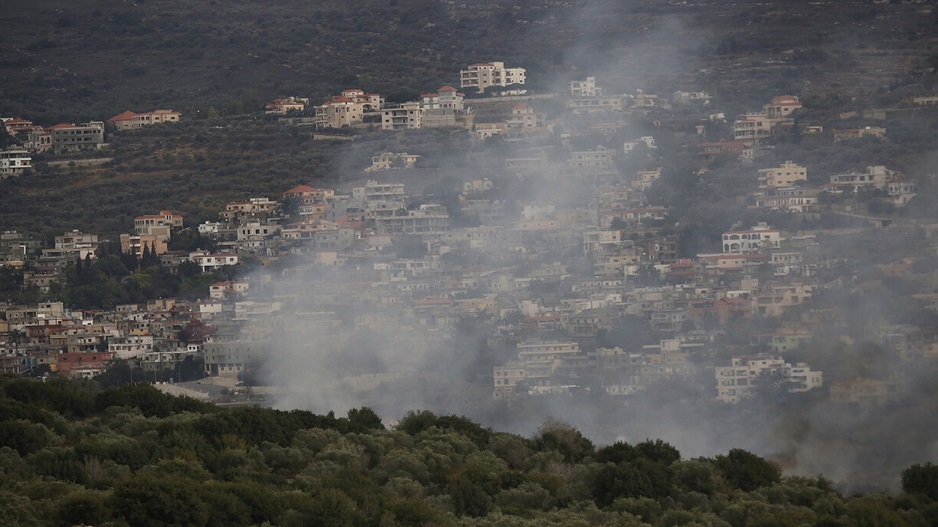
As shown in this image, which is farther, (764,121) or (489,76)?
(489,76)

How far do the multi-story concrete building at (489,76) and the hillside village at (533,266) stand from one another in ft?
6.16

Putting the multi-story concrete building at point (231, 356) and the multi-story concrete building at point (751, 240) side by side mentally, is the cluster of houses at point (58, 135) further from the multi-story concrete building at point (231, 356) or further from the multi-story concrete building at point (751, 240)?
the multi-story concrete building at point (751, 240)

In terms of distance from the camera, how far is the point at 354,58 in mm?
56438

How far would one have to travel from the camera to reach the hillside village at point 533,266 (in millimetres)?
28047

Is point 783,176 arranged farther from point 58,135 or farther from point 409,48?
point 409,48

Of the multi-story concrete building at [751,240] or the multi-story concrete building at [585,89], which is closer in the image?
the multi-story concrete building at [751,240]

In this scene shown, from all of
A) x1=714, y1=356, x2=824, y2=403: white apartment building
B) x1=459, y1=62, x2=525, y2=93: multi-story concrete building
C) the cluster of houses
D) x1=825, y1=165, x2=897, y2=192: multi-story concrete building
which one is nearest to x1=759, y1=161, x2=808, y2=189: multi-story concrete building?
x1=825, y1=165, x2=897, y2=192: multi-story concrete building

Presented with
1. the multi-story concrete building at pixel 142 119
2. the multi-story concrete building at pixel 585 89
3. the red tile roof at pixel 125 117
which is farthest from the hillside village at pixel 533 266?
the red tile roof at pixel 125 117

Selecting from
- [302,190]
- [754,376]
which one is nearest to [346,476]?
[754,376]

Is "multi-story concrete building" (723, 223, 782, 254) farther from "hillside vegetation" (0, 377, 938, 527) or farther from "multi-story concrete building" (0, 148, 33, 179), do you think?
"multi-story concrete building" (0, 148, 33, 179)

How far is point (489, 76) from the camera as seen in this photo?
5053cm

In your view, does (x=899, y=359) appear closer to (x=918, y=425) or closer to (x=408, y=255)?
(x=918, y=425)

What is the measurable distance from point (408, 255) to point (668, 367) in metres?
10.9

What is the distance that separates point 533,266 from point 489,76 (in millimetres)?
15767
